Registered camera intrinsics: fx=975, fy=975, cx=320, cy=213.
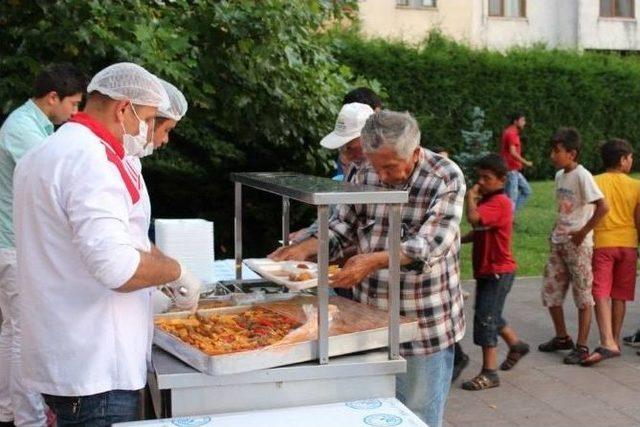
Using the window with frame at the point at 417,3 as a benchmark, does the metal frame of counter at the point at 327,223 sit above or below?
below

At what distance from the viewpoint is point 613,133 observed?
78.6 feet

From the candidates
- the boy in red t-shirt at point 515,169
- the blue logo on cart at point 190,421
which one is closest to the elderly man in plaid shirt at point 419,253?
the blue logo on cart at point 190,421

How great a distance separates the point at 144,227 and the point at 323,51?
5051 mm

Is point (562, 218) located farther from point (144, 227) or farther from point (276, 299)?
point (144, 227)

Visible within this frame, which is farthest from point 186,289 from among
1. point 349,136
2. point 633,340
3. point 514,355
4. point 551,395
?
point 633,340

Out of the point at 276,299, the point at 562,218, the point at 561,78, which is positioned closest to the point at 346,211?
the point at 276,299

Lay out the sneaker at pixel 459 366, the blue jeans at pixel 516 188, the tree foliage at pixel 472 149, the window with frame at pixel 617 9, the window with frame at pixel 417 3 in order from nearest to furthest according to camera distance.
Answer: the sneaker at pixel 459 366 → the blue jeans at pixel 516 188 → the tree foliage at pixel 472 149 → the window with frame at pixel 417 3 → the window with frame at pixel 617 9

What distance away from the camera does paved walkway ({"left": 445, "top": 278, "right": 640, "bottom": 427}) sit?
5613mm

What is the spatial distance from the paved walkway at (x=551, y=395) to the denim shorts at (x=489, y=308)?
0.35m

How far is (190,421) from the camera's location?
2791mm

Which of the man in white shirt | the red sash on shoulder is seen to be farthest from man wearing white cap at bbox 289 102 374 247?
the red sash on shoulder

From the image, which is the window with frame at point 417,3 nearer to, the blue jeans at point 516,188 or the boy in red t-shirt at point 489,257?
the blue jeans at point 516,188

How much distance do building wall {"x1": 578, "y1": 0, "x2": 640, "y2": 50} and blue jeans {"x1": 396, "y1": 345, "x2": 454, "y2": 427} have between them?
29542 millimetres

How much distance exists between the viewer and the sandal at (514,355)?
21.6ft
